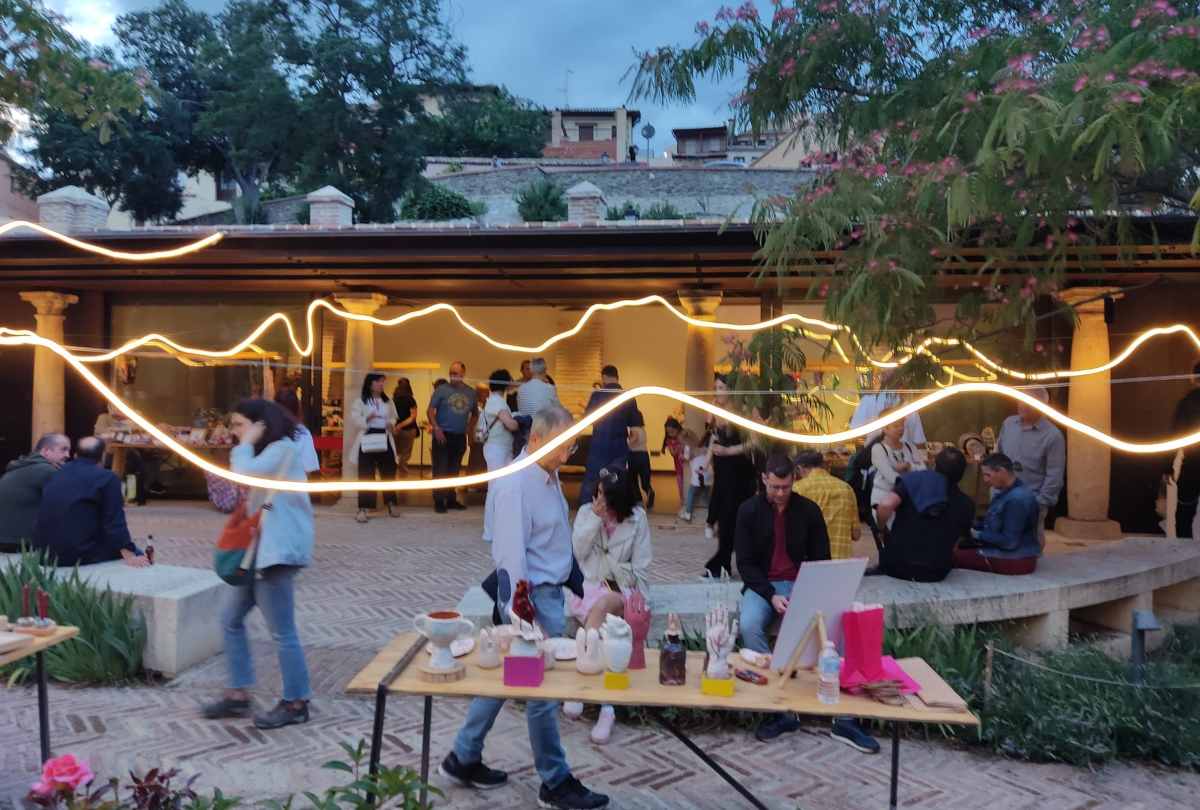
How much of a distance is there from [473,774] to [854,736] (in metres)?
1.95

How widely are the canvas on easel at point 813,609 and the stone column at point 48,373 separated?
1207 centimetres

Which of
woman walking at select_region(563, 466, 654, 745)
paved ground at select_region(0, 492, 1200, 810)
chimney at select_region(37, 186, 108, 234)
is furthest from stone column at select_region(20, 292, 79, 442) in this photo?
woman walking at select_region(563, 466, 654, 745)

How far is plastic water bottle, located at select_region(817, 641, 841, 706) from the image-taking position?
3.59 metres

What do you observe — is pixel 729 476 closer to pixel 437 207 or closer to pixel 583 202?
pixel 583 202

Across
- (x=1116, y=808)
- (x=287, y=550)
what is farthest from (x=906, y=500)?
(x=287, y=550)

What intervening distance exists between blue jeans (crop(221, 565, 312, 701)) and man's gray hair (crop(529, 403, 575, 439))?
5.07 feet

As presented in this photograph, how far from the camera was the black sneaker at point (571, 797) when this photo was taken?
406 cm

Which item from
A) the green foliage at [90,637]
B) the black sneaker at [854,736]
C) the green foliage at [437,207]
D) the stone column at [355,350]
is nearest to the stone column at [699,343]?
the stone column at [355,350]

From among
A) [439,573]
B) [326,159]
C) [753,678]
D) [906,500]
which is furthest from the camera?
[326,159]

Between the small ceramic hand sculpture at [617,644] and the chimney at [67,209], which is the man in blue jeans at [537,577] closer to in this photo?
the small ceramic hand sculpture at [617,644]

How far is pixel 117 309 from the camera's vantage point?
1403 centimetres

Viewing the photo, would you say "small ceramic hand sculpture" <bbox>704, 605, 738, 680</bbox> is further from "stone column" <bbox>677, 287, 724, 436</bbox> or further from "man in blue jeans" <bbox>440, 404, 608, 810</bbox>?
"stone column" <bbox>677, 287, 724, 436</bbox>

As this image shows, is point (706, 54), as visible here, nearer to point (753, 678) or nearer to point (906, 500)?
point (906, 500)

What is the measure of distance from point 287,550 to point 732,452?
4146mm
